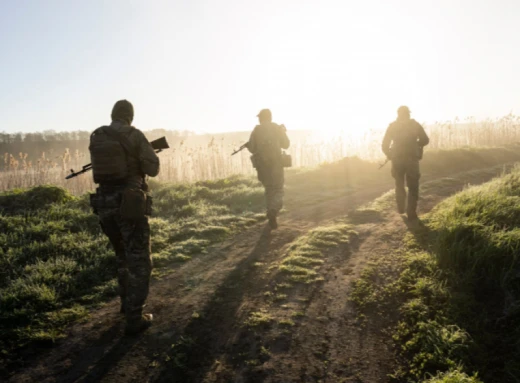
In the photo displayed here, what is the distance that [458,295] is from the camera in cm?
396

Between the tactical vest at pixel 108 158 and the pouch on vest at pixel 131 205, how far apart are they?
0.81ft

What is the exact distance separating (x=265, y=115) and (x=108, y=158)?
469 cm

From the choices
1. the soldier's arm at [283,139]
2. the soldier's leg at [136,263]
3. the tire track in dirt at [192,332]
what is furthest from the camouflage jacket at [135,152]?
the soldier's arm at [283,139]

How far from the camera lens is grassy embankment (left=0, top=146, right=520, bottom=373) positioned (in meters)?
4.29

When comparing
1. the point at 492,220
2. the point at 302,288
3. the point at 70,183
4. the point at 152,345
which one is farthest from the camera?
the point at 70,183

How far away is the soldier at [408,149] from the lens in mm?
7453

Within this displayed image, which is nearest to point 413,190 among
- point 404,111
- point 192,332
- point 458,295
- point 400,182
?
point 400,182

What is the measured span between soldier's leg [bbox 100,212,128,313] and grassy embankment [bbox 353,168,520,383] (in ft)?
9.78

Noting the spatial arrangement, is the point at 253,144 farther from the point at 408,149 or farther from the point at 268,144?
the point at 408,149

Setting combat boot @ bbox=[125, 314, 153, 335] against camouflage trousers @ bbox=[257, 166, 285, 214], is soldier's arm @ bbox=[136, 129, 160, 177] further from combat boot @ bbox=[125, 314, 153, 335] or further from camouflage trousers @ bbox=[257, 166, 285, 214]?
camouflage trousers @ bbox=[257, 166, 285, 214]

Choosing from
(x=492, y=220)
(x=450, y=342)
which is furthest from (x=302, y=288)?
(x=492, y=220)

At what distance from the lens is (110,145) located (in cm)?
392

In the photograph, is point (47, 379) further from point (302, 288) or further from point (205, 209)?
point (205, 209)

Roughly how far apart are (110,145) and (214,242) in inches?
152
